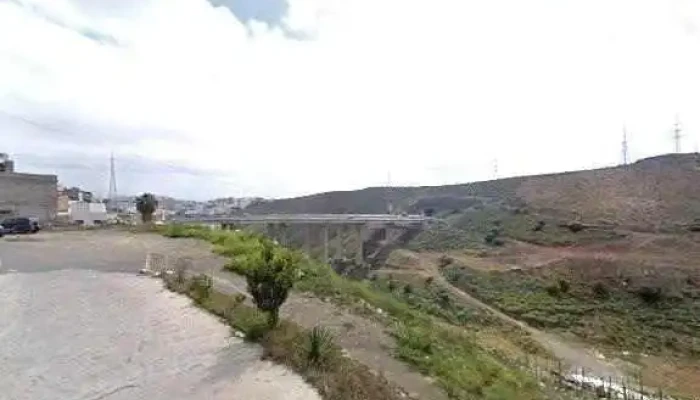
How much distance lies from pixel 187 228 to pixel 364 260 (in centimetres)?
4202

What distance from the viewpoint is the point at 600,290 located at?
133 ft

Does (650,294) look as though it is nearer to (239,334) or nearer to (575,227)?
(575,227)

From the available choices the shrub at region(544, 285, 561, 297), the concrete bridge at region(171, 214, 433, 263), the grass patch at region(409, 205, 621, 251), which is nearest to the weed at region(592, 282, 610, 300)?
the shrub at region(544, 285, 561, 297)

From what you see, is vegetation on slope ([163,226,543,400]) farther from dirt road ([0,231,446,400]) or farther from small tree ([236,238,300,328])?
small tree ([236,238,300,328])

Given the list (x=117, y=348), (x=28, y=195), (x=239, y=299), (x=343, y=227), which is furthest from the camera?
(x=343, y=227)

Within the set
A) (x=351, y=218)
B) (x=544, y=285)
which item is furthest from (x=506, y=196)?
(x=544, y=285)

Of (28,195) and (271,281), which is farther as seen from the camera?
(28,195)

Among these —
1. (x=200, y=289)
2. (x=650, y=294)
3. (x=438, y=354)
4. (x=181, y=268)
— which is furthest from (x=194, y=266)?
(x=650, y=294)

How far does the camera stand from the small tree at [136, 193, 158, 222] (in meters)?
37.7

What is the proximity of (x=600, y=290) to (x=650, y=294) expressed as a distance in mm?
2927

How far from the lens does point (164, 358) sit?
10.0 m

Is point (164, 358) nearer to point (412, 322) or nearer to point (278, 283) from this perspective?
point (278, 283)

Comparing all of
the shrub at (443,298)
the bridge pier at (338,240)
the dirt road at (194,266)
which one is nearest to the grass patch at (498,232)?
the bridge pier at (338,240)

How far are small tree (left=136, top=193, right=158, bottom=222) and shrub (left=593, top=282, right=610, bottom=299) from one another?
28023 mm
